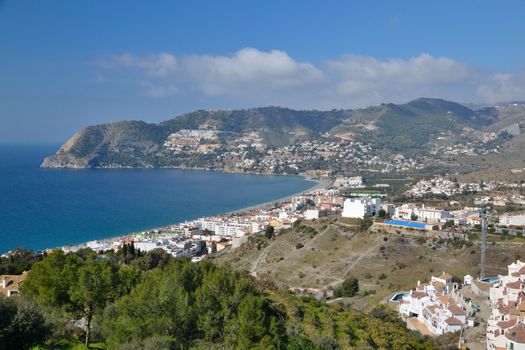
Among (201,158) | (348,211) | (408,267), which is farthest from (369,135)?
(408,267)

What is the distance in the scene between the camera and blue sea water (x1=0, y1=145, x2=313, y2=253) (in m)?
42.5

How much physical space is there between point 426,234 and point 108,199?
4178 cm

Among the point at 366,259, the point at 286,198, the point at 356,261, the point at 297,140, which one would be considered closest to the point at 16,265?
the point at 356,261

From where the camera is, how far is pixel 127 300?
9.02 meters

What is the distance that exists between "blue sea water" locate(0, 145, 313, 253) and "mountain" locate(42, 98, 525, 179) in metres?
11.6

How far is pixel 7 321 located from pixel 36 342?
53 centimetres

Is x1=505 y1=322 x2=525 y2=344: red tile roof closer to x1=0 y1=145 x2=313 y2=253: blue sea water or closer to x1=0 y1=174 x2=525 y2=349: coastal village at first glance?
x1=0 y1=174 x2=525 y2=349: coastal village

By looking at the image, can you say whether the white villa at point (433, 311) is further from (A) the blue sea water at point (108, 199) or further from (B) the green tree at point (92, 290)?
(A) the blue sea water at point (108, 199)

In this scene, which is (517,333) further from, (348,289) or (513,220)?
(513,220)

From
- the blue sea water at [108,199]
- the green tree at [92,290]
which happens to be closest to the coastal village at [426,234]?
the green tree at [92,290]

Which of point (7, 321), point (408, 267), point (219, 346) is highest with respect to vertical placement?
point (7, 321)

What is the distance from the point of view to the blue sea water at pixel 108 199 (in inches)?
1672

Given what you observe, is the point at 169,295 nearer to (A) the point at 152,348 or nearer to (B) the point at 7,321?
(A) the point at 152,348

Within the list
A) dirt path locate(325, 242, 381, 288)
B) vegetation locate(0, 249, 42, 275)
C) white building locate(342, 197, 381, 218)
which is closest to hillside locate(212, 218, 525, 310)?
dirt path locate(325, 242, 381, 288)
